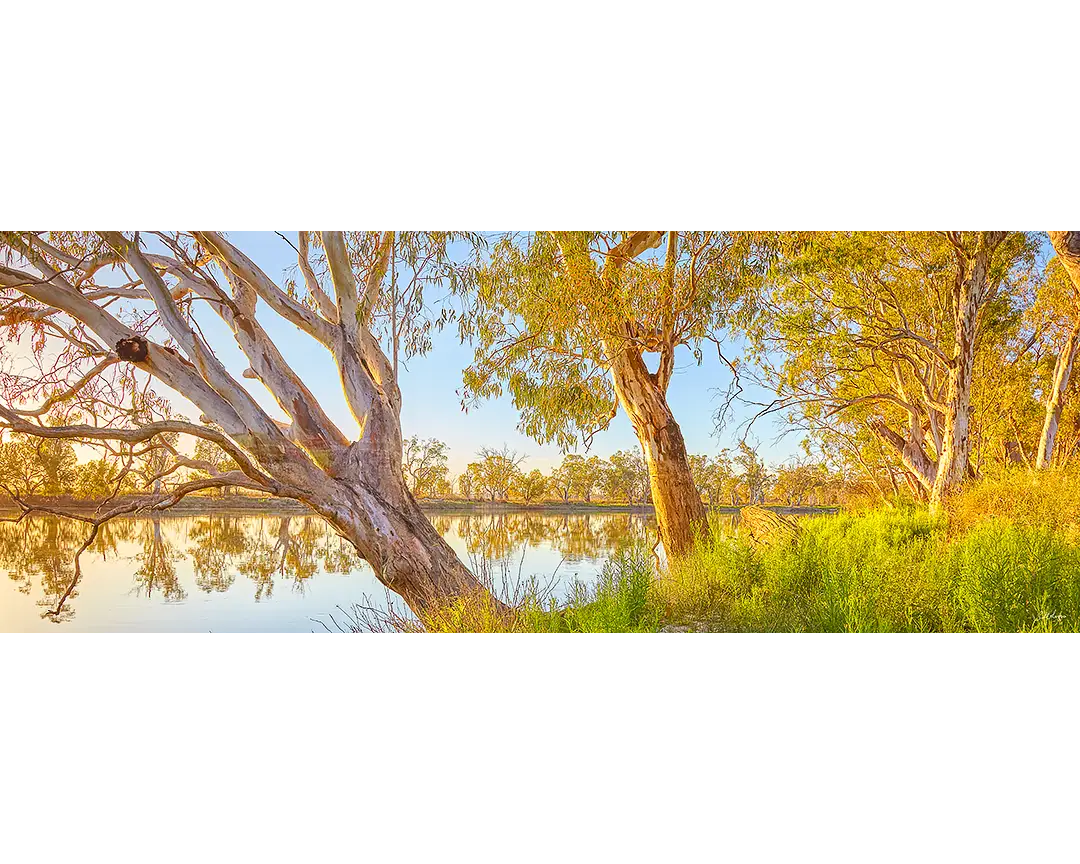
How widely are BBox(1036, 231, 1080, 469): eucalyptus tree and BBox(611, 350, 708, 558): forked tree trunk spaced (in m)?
1.68

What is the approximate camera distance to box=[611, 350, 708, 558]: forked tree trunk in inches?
167

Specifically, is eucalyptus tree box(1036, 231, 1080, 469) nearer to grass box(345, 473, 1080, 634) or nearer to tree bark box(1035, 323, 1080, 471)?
tree bark box(1035, 323, 1080, 471)

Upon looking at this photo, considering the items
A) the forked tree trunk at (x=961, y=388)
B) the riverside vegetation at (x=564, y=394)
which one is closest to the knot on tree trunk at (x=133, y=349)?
the riverside vegetation at (x=564, y=394)

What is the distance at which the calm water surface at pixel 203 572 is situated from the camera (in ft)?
13.1

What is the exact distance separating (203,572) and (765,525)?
2598 millimetres

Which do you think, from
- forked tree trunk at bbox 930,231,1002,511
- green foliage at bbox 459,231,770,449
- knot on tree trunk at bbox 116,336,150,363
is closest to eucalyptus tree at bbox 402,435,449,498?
green foliage at bbox 459,231,770,449

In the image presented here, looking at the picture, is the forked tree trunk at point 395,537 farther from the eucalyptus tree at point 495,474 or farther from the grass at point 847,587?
the eucalyptus tree at point 495,474

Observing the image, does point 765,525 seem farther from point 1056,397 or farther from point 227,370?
point 227,370

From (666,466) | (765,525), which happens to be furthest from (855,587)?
(666,466)

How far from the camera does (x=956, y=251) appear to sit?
455 cm

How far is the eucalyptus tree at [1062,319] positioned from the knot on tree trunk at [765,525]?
124cm
